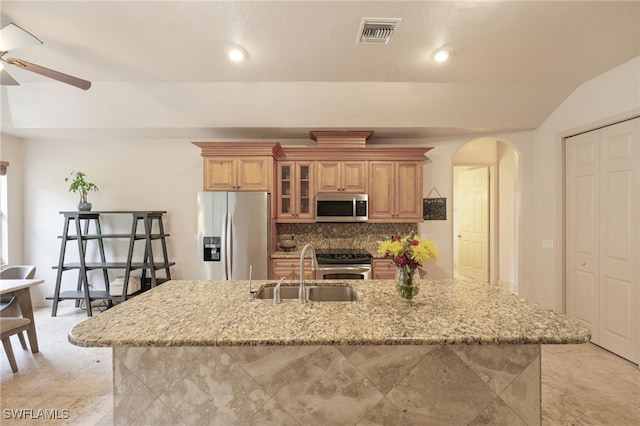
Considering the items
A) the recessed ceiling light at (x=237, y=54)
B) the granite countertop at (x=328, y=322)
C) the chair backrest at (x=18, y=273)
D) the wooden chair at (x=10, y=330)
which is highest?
the recessed ceiling light at (x=237, y=54)

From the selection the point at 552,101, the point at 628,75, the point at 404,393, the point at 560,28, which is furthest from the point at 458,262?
the point at 404,393

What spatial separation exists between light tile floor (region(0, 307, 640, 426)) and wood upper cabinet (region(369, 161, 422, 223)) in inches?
80.1

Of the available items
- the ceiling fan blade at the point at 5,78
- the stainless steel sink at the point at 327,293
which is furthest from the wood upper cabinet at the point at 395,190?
the ceiling fan blade at the point at 5,78

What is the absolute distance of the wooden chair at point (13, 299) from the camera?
2.87 meters

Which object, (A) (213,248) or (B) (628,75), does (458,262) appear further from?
(A) (213,248)

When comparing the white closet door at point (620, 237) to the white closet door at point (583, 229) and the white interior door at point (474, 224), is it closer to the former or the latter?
the white closet door at point (583, 229)

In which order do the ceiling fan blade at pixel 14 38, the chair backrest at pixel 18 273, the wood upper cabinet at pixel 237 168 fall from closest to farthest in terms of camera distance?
the ceiling fan blade at pixel 14 38 < the chair backrest at pixel 18 273 < the wood upper cabinet at pixel 237 168

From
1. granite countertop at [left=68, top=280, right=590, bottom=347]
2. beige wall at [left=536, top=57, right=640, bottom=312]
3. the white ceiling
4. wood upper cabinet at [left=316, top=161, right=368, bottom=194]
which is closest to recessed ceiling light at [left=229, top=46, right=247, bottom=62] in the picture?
the white ceiling

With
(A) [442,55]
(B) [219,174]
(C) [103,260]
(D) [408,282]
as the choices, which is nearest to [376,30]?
(A) [442,55]

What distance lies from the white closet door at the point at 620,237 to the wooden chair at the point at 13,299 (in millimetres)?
5812

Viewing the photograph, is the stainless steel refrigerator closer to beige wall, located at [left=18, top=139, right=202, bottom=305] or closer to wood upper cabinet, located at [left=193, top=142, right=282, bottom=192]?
wood upper cabinet, located at [left=193, top=142, right=282, bottom=192]

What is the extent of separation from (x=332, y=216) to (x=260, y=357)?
261 centimetres

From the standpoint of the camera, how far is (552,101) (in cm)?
344

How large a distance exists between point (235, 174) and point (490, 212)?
4.60 metres
